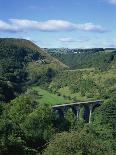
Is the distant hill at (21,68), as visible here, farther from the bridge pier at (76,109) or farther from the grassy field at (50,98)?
the bridge pier at (76,109)

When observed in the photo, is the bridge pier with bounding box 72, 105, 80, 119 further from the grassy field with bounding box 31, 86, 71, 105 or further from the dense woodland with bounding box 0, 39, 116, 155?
the grassy field with bounding box 31, 86, 71, 105

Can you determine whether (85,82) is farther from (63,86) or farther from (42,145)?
(42,145)

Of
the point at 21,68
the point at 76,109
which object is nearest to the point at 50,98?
the point at 76,109

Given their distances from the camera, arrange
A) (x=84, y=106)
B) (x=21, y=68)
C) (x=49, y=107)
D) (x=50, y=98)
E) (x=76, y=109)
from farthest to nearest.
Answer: (x=21, y=68)
(x=50, y=98)
(x=84, y=106)
(x=76, y=109)
(x=49, y=107)

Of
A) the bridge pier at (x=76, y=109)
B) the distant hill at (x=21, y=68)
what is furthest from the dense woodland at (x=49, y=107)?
the bridge pier at (x=76, y=109)

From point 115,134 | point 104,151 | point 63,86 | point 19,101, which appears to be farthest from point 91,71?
point 104,151

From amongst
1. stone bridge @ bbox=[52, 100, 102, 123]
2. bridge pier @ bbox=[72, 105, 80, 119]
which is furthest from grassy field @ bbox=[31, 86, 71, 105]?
bridge pier @ bbox=[72, 105, 80, 119]

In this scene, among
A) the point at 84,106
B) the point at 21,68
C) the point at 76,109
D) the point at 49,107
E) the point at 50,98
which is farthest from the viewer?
the point at 21,68

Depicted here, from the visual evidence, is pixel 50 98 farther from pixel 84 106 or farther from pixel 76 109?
pixel 76 109
